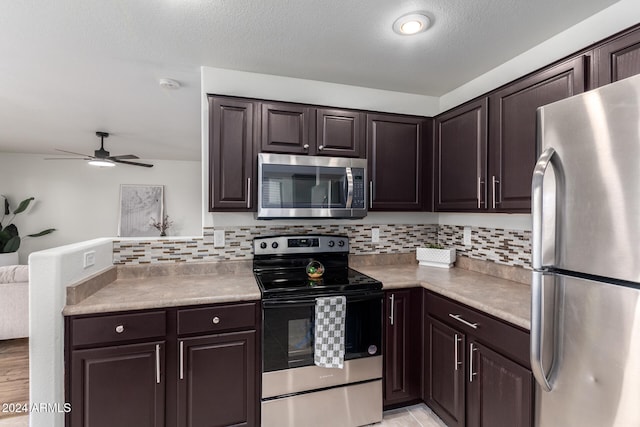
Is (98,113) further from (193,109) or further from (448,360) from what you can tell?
(448,360)

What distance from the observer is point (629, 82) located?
34.7 inches

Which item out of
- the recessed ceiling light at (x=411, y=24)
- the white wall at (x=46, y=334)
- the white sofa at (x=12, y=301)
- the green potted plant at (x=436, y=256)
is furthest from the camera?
the white sofa at (x=12, y=301)

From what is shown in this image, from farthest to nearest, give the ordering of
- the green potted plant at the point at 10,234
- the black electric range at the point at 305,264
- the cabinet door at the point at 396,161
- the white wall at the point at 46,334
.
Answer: the green potted plant at the point at 10,234, the cabinet door at the point at 396,161, the black electric range at the point at 305,264, the white wall at the point at 46,334

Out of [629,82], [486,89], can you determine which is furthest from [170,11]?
[486,89]

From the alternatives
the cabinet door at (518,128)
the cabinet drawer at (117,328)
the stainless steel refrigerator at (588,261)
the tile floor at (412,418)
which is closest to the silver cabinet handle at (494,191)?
the cabinet door at (518,128)

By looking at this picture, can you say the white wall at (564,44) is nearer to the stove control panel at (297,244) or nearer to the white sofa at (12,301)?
the stove control panel at (297,244)

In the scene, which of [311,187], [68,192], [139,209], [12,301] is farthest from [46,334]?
[68,192]

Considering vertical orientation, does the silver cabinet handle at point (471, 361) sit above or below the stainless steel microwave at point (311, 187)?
below

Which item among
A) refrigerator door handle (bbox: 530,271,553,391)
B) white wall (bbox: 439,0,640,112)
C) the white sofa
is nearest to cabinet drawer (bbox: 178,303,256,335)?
refrigerator door handle (bbox: 530,271,553,391)

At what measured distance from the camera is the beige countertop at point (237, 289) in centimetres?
156

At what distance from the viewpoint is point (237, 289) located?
182 centimetres

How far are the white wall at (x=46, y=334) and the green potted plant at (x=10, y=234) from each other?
16.8 feet

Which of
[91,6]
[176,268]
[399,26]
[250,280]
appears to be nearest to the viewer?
[91,6]

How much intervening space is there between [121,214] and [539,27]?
6578 millimetres
